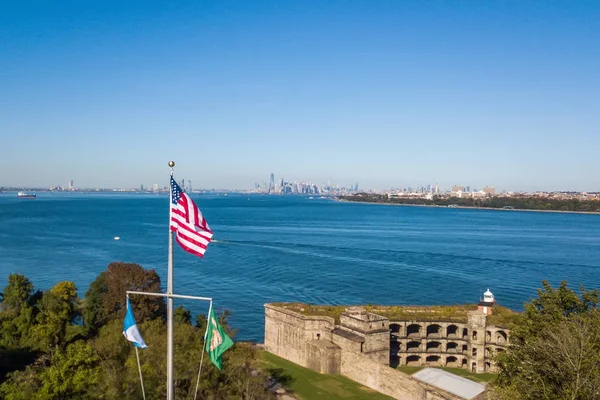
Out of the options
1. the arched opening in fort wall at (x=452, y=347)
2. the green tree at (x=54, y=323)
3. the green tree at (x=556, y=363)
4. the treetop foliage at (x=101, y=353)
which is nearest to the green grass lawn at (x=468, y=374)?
the arched opening in fort wall at (x=452, y=347)

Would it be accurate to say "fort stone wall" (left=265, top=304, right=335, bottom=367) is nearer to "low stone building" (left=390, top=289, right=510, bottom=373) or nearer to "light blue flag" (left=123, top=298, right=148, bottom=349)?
"low stone building" (left=390, top=289, right=510, bottom=373)

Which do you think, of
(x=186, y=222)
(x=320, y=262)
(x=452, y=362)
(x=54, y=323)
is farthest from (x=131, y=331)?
(x=320, y=262)

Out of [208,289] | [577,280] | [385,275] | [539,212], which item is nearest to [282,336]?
[208,289]

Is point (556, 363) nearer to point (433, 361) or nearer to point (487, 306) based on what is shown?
point (487, 306)

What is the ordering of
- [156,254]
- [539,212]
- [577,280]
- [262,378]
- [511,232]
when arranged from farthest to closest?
[539,212] → [511,232] → [156,254] → [577,280] → [262,378]

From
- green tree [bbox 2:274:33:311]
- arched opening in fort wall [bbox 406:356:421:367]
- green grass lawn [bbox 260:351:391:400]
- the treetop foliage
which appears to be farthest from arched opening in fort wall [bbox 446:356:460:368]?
green tree [bbox 2:274:33:311]

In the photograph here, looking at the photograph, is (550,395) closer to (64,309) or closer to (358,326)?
(358,326)

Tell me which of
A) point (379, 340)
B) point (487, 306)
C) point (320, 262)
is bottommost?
point (320, 262)
